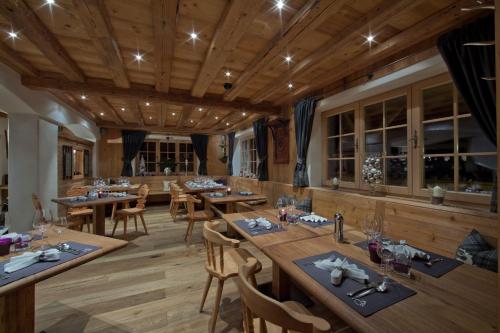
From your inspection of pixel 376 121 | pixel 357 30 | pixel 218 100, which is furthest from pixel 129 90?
pixel 376 121

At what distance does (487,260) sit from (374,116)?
1979 mm

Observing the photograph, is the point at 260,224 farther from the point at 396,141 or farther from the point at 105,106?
the point at 105,106

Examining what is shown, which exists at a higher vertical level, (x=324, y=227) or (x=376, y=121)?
(x=376, y=121)

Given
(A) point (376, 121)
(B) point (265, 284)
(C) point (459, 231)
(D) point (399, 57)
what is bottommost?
(B) point (265, 284)

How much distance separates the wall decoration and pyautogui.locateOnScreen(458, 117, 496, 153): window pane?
2574 millimetres

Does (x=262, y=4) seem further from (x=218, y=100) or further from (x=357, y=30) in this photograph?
(x=218, y=100)

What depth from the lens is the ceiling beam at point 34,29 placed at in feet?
5.65

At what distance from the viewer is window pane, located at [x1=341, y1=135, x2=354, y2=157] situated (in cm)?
326

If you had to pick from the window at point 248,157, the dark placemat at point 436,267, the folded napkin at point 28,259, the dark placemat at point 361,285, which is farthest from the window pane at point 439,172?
the window at point 248,157

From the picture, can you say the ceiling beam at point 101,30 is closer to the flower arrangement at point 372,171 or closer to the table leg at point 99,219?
the table leg at point 99,219

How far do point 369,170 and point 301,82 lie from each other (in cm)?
167

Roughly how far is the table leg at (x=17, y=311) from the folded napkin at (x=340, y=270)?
69.1 inches

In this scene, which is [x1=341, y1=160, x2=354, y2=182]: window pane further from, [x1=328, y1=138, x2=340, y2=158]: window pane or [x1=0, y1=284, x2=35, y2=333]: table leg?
[x1=0, y1=284, x2=35, y2=333]: table leg

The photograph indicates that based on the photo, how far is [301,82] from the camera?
3430 millimetres
